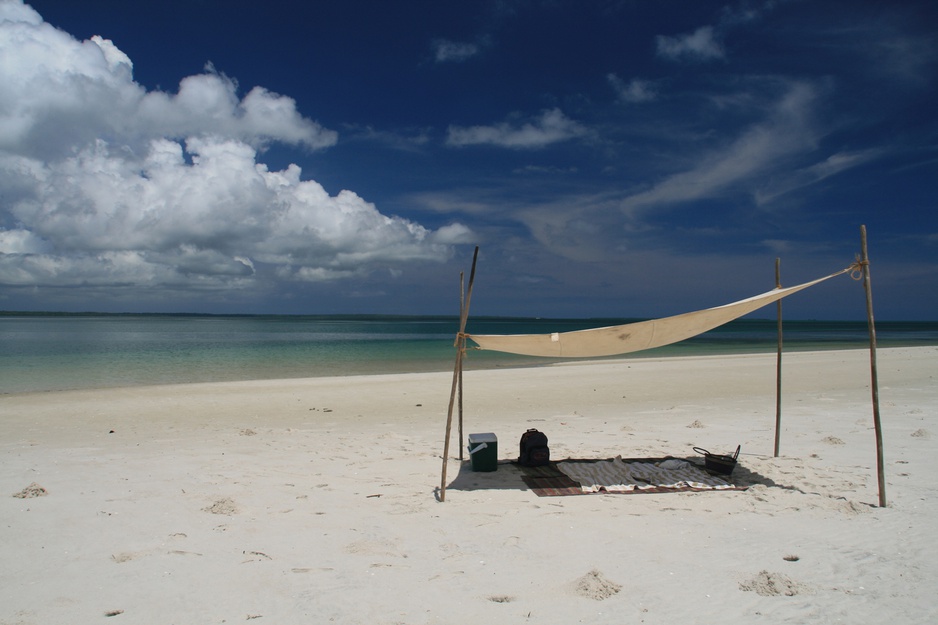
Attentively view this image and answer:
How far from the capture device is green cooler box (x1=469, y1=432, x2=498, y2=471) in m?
6.70

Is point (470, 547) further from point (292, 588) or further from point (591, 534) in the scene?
point (292, 588)

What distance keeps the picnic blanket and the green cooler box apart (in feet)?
2.77

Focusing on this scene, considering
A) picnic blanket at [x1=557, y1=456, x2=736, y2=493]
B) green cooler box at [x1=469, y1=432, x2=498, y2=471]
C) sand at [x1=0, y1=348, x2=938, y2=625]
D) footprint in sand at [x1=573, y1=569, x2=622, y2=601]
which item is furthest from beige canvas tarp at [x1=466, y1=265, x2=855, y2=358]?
footprint in sand at [x1=573, y1=569, x2=622, y2=601]

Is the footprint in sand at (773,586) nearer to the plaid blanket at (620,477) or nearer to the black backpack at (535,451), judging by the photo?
the plaid blanket at (620,477)

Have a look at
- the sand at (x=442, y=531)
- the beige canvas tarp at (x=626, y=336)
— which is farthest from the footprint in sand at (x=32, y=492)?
the beige canvas tarp at (x=626, y=336)

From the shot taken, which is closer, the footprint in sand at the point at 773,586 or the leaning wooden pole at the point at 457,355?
the footprint in sand at the point at 773,586

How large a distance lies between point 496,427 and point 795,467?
5.03m

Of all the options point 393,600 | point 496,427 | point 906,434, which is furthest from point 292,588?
point 906,434

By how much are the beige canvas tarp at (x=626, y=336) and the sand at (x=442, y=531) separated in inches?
62.3

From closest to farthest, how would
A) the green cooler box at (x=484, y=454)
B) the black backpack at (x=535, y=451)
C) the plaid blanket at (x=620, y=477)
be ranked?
1. the plaid blanket at (x=620, y=477)
2. the green cooler box at (x=484, y=454)
3. the black backpack at (x=535, y=451)

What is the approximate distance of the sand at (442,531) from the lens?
139 inches

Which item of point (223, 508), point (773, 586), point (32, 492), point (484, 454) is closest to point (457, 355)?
point (484, 454)

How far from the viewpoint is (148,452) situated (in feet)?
26.1

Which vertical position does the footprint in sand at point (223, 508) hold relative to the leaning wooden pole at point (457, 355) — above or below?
below
